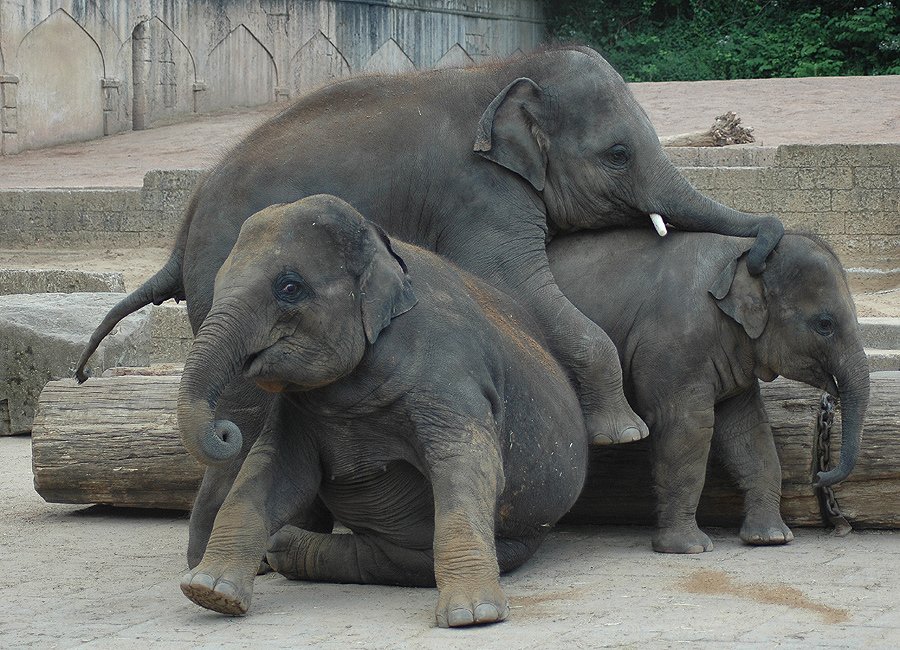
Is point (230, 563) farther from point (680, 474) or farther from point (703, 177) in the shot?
point (703, 177)

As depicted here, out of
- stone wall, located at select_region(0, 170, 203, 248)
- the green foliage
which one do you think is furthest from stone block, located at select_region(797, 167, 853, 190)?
the green foliage

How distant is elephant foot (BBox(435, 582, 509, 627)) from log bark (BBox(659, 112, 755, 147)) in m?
13.6

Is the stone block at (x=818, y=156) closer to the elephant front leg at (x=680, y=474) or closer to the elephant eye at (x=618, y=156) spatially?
the elephant eye at (x=618, y=156)

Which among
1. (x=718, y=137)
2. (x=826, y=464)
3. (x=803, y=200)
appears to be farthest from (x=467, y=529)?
(x=718, y=137)

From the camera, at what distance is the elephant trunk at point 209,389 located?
3596mm

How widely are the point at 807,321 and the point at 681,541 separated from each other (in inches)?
39.3

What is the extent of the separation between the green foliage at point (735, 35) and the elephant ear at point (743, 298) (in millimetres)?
25215

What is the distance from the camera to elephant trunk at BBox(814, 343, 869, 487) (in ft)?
15.5

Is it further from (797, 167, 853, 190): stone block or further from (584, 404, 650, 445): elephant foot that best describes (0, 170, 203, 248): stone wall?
(584, 404, 650, 445): elephant foot

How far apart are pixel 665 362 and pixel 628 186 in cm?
74

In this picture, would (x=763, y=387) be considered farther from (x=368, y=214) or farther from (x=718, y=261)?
(x=368, y=214)

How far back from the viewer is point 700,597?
4031 millimetres

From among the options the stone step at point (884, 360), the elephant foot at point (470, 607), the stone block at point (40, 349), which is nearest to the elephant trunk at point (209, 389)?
the elephant foot at point (470, 607)

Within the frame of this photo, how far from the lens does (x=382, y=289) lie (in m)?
3.95
